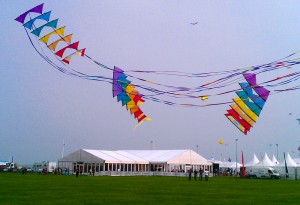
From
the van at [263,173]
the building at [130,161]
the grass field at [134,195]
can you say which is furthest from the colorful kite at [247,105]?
the van at [263,173]

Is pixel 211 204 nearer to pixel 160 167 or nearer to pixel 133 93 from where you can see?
pixel 133 93

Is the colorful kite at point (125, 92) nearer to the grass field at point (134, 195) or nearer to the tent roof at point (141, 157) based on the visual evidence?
the grass field at point (134, 195)

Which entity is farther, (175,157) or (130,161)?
(175,157)

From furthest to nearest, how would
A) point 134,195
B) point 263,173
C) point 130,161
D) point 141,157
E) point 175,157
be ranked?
point 141,157, point 175,157, point 130,161, point 263,173, point 134,195

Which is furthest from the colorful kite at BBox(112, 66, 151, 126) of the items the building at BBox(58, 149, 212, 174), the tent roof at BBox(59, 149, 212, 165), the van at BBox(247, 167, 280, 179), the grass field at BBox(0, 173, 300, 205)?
the van at BBox(247, 167, 280, 179)

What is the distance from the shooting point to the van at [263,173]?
47625 mm

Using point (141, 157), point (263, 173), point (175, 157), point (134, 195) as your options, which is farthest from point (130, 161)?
point (134, 195)

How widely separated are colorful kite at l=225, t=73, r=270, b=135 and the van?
31343 millimetres

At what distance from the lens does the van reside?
4762 cm

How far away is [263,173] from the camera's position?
1932 inches

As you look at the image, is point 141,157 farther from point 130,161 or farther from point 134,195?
point 134,195

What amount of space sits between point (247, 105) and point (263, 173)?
35.0m

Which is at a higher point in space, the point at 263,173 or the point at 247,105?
the point at 247,105

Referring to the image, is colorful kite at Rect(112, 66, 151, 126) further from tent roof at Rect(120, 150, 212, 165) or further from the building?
tent roof at Rect(120, 150, 212, 165)
